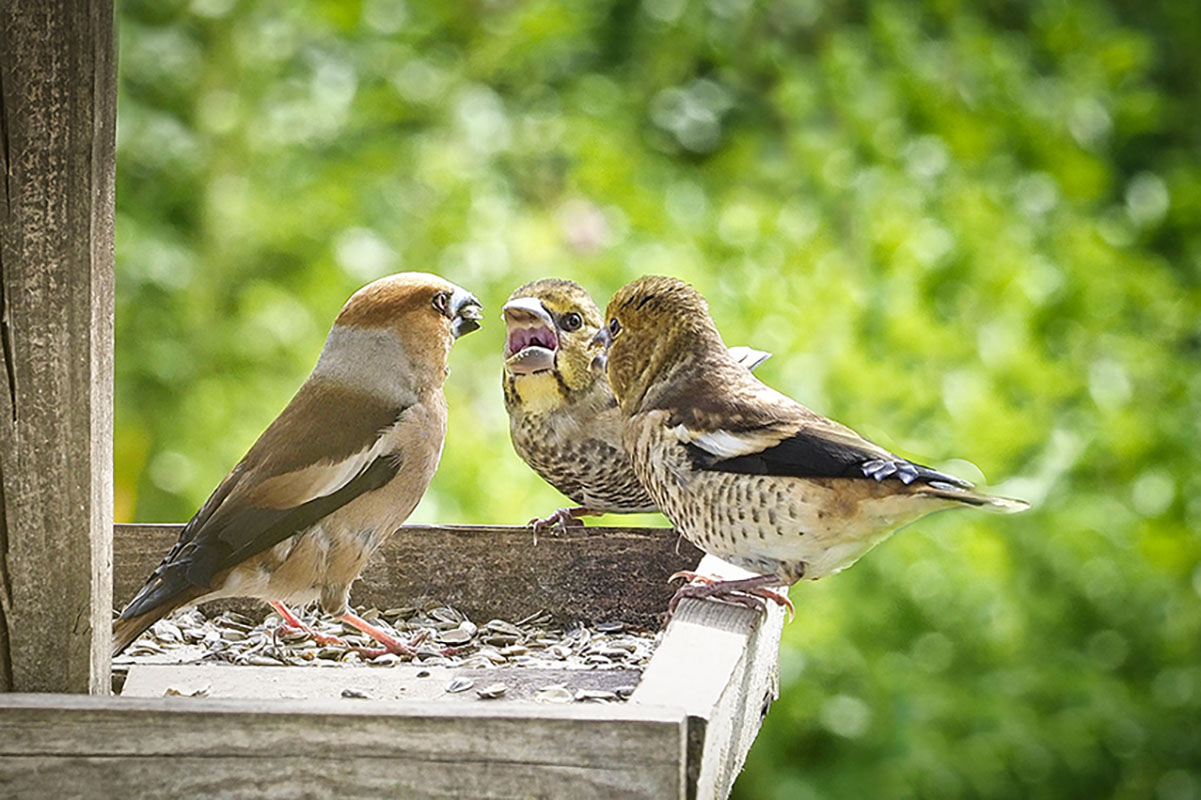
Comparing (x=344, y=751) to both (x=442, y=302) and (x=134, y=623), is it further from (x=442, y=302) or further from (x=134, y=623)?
(x=442, y=302)

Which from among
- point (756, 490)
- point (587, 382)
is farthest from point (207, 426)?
point (756, 490)

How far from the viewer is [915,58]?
4574 millimetres

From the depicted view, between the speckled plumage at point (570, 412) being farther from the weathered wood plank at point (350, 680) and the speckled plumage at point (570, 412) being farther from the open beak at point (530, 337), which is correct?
the weathered wood plank at point (350, 680)

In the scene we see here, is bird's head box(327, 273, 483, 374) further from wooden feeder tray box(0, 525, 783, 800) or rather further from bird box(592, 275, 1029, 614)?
wooden feeder tray box(0, 525, 783, 800)

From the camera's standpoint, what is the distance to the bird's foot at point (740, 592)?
7.18ft

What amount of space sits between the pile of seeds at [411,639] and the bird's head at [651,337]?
41 centimetres

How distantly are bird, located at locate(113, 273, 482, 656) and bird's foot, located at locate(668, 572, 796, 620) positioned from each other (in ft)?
1.36

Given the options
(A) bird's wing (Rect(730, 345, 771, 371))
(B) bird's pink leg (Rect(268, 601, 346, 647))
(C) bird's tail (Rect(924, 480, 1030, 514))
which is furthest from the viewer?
(A) bird's wing (Rect(730, 345, 771, 371))

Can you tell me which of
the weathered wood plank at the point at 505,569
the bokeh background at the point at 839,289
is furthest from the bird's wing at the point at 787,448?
the bokeh background at the point at 839,289

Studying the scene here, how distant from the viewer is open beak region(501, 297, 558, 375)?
8.84 ft

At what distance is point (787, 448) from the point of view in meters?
2.26

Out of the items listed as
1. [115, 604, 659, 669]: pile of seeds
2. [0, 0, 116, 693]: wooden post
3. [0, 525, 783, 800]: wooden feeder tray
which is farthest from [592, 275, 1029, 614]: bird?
[0, 0, 116, 693]: wooden post

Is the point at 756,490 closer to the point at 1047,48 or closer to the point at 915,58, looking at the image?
the point at 915,58

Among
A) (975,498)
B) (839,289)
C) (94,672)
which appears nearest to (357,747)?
(94,672)
